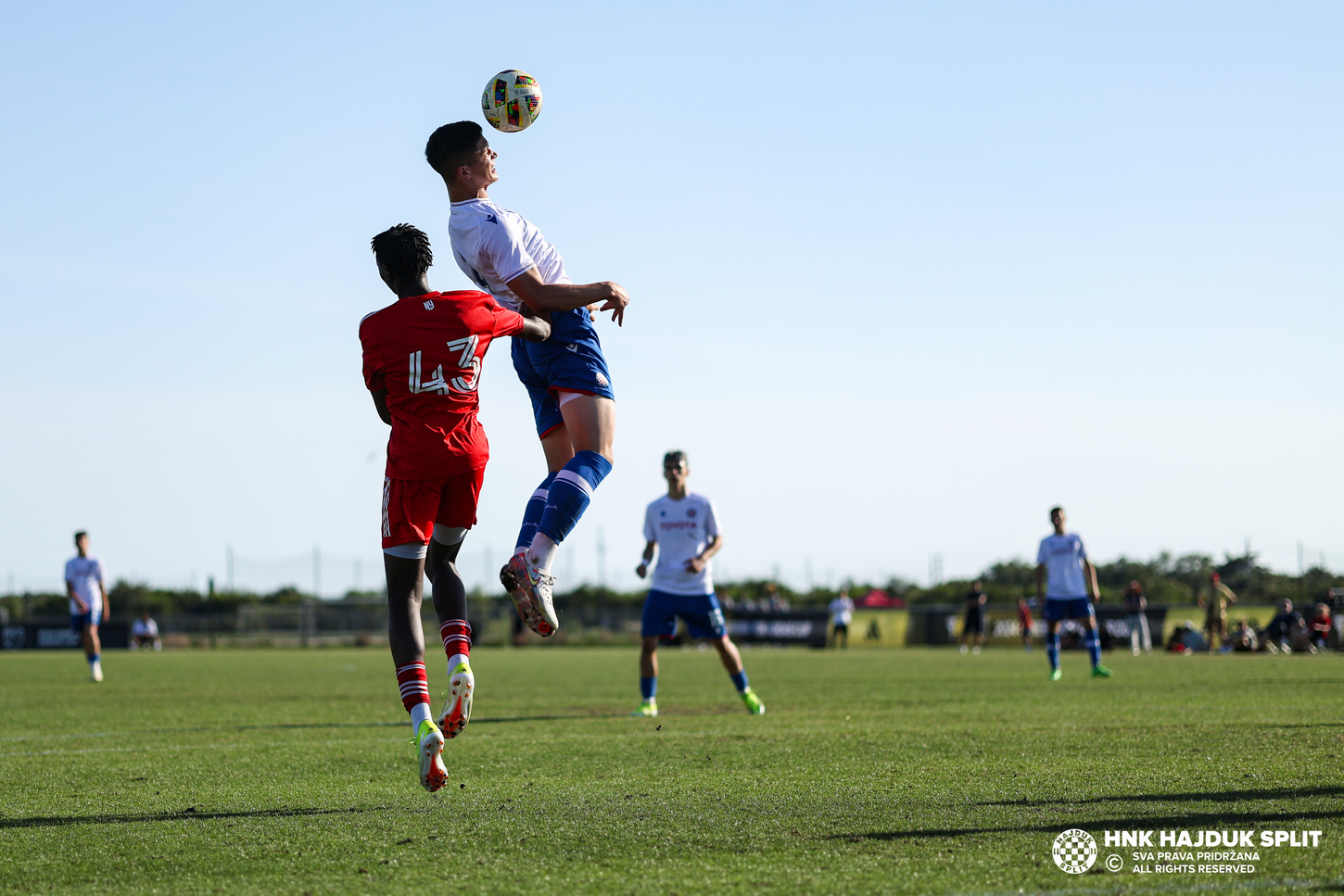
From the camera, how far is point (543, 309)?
5355mm

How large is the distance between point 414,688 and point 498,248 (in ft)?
6.28

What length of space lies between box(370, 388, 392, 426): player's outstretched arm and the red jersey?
0.03 meters

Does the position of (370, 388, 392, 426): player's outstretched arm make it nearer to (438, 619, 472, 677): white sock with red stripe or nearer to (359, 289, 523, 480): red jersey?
(359, 289, 523, 480): red jersey

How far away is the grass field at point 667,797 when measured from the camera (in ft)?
11.3

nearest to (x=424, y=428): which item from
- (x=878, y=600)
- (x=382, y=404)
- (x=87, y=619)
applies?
(x=382, y=404)

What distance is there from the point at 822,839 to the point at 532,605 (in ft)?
5.38

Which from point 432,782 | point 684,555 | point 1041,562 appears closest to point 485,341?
point 432,782

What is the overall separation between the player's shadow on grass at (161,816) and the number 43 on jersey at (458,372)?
1699 millimetres

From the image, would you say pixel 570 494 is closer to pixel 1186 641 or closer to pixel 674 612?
pixel 674 612

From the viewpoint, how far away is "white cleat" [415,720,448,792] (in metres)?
4.58

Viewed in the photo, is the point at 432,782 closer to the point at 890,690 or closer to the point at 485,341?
the point at 485,341

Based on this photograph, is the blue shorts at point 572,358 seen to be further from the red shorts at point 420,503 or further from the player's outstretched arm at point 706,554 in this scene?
the player's outstretched arm at point 706,554

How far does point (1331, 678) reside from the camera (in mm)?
14508

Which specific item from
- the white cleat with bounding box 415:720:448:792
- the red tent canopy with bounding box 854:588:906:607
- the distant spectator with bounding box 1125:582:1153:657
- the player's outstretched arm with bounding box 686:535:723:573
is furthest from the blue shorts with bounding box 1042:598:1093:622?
the red tent canopy with bounding box 854:588:906:607
